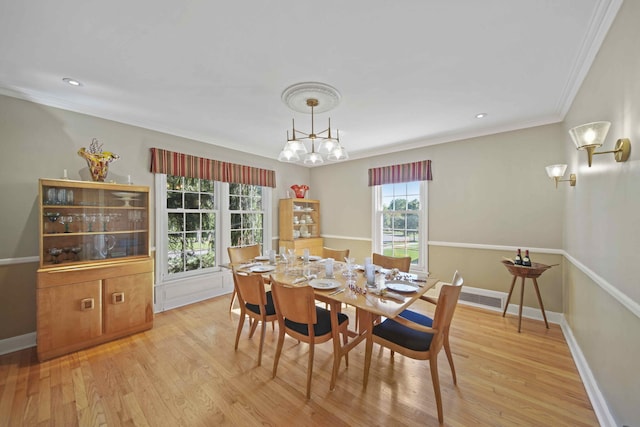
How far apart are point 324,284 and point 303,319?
A: 0.40 metres

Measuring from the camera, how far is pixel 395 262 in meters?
3.00

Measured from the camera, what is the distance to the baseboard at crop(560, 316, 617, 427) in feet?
5.22

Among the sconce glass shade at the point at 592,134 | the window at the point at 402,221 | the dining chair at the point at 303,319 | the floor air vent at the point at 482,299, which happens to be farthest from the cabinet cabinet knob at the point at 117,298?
the floor air vent at the point at 482,299

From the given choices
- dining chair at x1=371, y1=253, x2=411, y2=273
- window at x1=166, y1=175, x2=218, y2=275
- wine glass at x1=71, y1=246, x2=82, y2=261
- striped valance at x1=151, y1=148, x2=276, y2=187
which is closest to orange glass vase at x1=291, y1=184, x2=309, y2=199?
striped valance at x1=151, y1=148, x2=276, y2=187

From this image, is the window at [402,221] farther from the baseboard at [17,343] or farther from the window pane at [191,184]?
the baseboard at [17,343]

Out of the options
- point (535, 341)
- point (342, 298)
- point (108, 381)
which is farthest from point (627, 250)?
point (108, 381)

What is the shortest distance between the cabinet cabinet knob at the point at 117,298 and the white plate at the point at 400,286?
2853mm

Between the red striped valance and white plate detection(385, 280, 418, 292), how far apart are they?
93.2 inches

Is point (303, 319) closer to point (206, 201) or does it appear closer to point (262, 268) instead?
point (262, 268)

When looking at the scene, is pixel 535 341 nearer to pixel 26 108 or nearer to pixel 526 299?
pixel 526 299

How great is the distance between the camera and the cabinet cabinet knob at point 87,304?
2534mm

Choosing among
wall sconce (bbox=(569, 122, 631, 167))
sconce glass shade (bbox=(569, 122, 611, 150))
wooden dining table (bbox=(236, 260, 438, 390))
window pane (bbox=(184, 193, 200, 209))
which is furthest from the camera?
window pane (bbox=(184, 193, 200, 209))

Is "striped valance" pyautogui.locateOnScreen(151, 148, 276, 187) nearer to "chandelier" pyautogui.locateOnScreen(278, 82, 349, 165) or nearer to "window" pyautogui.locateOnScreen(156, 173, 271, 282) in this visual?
"window" pyautogui.locateOnScreen(156, 173, 271, 282)

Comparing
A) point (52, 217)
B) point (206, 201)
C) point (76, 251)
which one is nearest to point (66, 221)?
point (52, 217)
